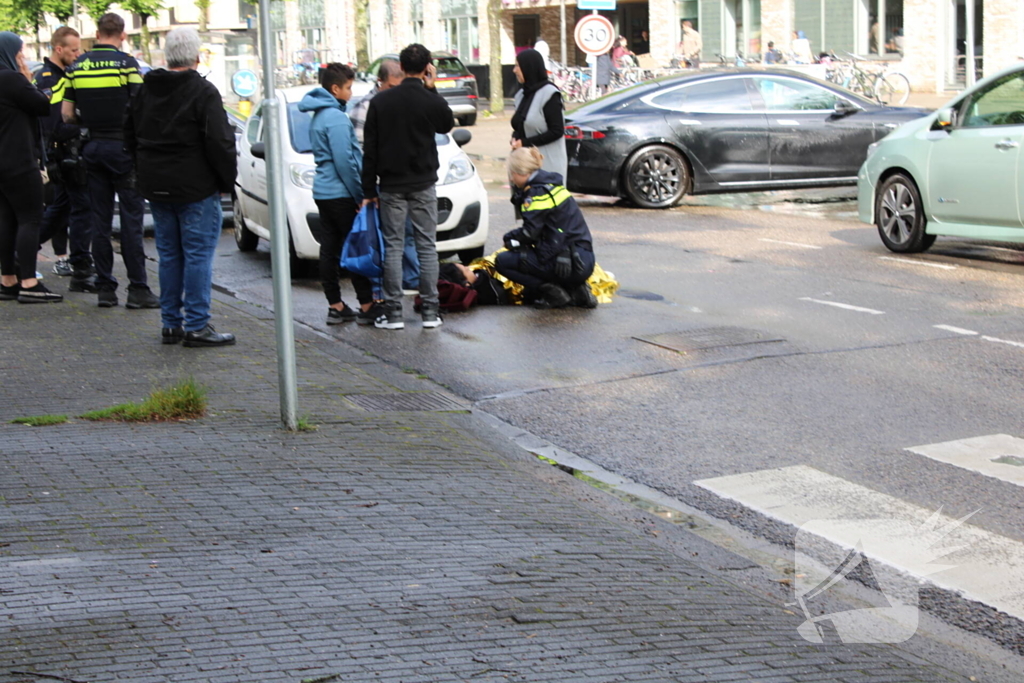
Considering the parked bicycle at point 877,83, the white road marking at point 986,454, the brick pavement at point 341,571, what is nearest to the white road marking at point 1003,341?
the white road marking at point 986,454

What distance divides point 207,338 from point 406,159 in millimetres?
1746

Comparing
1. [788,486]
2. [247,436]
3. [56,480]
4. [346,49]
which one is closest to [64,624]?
[56,480]

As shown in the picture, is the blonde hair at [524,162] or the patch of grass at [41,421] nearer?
the patch of grass at [41,421]

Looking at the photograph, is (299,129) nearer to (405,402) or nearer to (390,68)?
(390,68)

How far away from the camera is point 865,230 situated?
547 inches

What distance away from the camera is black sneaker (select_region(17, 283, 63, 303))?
31.8 ft

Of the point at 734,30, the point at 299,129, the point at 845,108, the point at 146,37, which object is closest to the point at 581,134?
the point at 845,108

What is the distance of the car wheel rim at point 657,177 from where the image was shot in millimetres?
16016

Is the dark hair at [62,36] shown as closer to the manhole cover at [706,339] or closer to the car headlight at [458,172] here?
the car headlight at [458,172]

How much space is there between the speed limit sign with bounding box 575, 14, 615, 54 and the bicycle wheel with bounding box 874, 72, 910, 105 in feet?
30.3

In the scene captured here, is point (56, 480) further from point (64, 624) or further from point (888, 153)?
point (888, 153)

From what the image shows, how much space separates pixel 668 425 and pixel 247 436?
214 centimetres

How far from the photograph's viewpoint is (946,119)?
38.4 feet

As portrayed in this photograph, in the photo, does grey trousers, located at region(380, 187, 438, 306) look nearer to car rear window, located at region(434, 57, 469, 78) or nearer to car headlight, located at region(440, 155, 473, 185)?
car headlight, located at region(440, 155, 473, 185)
